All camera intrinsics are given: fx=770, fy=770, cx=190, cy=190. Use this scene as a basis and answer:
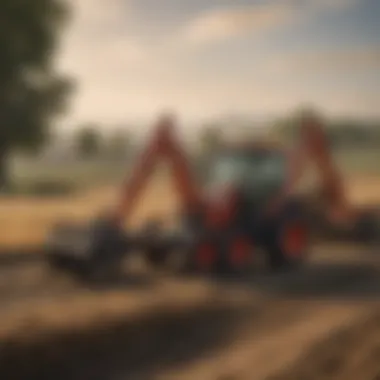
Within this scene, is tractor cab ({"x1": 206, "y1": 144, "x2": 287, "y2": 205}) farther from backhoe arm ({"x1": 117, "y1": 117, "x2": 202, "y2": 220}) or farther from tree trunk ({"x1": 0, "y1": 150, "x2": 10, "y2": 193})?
tree trunk ({"x1": 0, "y1": 150, "x2": 10, "y2": 193})

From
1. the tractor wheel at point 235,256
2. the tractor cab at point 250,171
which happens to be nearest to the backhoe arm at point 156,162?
the tractor cab at point 250,171

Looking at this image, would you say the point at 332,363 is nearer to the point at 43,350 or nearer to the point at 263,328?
the point at 263,328

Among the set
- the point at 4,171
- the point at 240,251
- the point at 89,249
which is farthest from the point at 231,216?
the point at 4,171

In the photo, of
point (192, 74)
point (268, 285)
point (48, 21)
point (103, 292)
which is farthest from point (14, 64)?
point (268, 285)

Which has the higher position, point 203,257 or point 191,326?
point 203,257

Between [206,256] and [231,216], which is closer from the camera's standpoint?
[206,256]

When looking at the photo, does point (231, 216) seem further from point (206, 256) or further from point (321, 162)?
point (321, 162)

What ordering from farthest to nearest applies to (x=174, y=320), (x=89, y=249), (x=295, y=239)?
(x=295, y=239), (x=89, y=249), (x=174, y=320)
